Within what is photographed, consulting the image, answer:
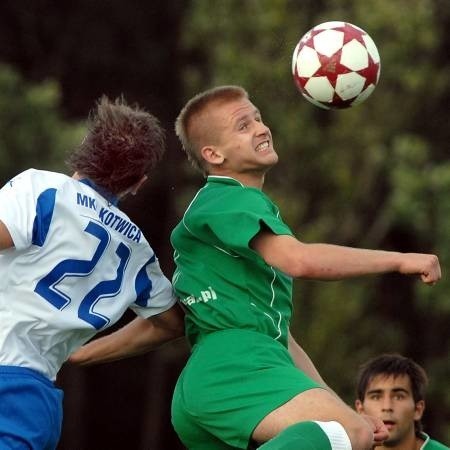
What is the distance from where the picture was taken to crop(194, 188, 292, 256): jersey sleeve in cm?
584

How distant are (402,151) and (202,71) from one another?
137 inches

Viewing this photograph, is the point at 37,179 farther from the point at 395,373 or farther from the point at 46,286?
the point at 395,373

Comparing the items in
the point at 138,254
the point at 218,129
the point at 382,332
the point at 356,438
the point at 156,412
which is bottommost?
the point at 156,412

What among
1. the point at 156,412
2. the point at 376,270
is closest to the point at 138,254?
the point at 376,270

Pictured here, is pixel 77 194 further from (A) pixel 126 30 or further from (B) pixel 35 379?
(A) pixel 126 30

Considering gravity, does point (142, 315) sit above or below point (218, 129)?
below

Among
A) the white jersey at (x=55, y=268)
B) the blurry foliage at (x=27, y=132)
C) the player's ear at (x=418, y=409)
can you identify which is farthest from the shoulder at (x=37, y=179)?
the blurry foliage at (x=27, y=132)

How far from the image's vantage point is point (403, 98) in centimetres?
1969

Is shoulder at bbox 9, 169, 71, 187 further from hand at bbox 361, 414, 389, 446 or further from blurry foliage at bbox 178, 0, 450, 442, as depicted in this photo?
blurry foliage at bbox 178, 0, 450, 442

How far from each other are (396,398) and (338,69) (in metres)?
1.83

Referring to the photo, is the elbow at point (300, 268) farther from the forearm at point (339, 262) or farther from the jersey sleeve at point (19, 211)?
the jersey sleeve at point (19, 211)

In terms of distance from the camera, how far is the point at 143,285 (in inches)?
243

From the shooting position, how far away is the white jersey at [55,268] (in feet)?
18.6

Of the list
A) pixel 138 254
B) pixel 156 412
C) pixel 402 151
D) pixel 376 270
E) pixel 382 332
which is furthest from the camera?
pixel 156 412
